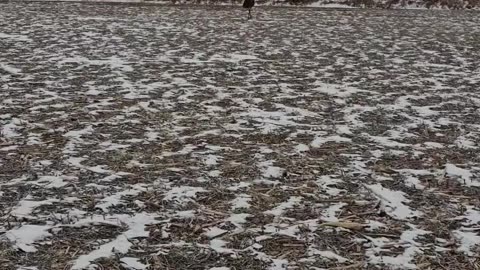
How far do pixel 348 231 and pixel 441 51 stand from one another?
9.38 metres

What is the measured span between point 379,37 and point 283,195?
36.0 feet

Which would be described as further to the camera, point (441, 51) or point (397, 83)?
point (441, 51)

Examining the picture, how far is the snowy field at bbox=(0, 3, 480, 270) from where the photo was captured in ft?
12.5

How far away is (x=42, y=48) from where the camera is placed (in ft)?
38.6

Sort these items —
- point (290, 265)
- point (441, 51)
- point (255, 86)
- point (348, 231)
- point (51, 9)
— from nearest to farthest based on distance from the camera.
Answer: point (290, 265) < point (348, 231) < point (255, 86) < point (441, 51) < point (51, 9)

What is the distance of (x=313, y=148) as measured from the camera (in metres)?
5.77

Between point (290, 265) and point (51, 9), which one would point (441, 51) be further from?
point (51, 9)

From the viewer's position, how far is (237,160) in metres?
5.41

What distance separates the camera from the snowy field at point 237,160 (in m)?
3.81

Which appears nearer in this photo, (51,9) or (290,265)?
(290,265)

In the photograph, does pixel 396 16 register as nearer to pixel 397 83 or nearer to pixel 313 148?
pixel 397 83

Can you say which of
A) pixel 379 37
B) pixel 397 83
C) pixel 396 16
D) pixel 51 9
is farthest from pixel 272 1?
pixel 397 83

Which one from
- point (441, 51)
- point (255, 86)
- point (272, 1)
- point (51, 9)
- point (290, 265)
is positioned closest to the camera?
point (290, 265)

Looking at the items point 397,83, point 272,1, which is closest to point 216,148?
point 397,83
